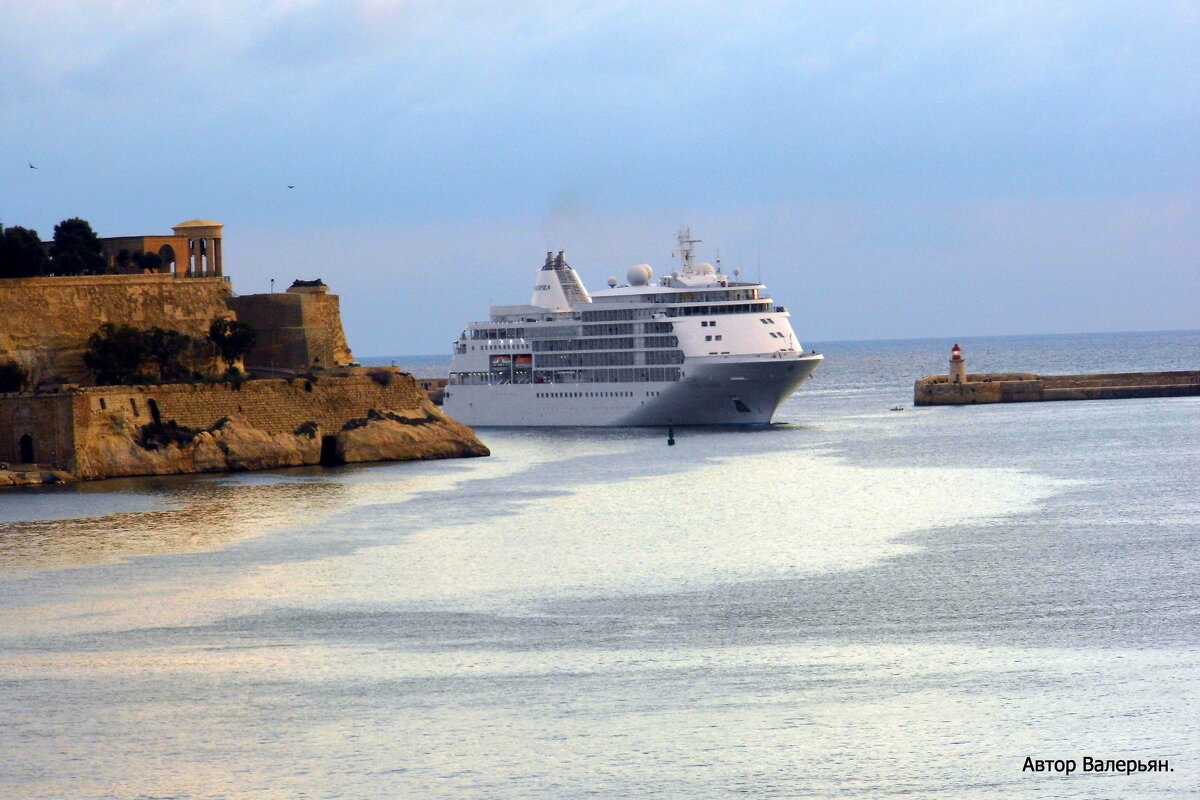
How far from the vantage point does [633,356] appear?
63.1m

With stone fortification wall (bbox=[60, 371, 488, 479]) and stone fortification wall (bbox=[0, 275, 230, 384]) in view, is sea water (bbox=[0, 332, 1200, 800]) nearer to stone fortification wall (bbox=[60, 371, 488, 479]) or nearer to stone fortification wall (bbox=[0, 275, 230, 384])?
stone fortification wall (bbox=[60, 371, 488, 479])

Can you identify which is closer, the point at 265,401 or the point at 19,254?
the point at 265,401

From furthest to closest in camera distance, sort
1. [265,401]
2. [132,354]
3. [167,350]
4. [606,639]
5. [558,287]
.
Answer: [558,287] < [167,350] < [265,401] < [132,354] < [606,639]

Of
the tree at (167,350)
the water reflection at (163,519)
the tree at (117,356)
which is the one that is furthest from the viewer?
the tree at (167,350)

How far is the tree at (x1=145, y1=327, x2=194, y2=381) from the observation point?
4688cm

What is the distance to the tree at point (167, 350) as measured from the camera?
4688 centimetres

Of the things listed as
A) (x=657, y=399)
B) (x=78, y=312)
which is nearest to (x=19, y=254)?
(x=78, y=312)

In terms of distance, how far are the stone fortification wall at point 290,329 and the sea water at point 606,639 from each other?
1255cm

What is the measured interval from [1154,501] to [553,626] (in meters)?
15.5

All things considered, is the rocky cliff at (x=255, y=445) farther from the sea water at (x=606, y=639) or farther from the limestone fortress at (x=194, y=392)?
the sea water at (x=606, y=639)

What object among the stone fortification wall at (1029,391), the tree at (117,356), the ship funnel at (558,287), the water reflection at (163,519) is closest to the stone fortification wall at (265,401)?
the tree at (117,356)

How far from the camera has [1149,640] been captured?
61.3ft

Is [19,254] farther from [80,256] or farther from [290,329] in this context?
[290,329]

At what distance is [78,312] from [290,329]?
6.64m
